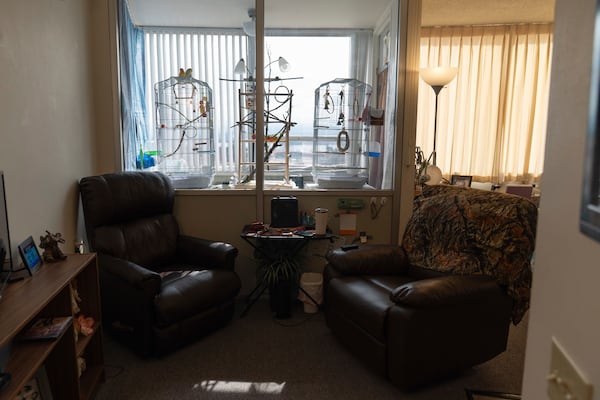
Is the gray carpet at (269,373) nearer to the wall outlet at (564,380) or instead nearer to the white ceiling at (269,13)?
the wall outlet at (564,380)

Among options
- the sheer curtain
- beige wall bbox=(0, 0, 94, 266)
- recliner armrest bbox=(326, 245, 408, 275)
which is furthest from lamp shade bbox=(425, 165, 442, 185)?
beige wall bbox=(0, 0, 94, 266)

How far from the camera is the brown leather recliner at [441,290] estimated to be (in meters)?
2.10

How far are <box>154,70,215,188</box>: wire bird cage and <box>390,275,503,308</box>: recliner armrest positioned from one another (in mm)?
1997

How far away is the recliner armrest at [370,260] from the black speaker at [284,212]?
1.68 ft

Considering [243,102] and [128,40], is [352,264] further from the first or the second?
[128,40]

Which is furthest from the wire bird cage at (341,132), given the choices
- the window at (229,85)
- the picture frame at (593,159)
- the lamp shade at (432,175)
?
the picture frame at (593,159)

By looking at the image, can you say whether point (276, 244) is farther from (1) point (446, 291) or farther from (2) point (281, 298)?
(1) point (446, 291)

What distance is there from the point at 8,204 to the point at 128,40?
6.01 feet

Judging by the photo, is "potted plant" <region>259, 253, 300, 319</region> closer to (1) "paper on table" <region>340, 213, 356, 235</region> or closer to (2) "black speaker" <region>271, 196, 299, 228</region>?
(2) "black speaker" <region>271, 196, 299, 228</region>

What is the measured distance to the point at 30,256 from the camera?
1926 mm

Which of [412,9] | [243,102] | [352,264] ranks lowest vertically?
[352,264]

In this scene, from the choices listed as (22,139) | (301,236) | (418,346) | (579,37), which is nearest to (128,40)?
(22,139)

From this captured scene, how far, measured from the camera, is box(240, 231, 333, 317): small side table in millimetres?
3010

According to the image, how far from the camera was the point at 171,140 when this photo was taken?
3510mm
